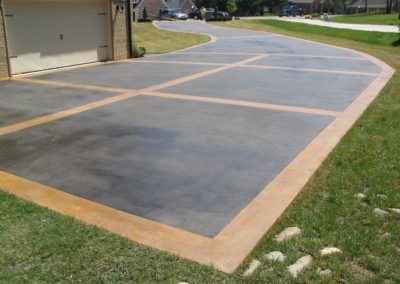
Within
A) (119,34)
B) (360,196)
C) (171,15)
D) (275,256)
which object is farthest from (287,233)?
(171,15)

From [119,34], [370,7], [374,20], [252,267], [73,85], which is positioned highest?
[370,7]

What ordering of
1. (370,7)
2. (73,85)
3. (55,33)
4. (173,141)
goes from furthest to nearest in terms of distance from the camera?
1. (370,7)
2. (55,33)
3. (73,85)
4. (173,141)

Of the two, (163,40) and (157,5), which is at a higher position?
(157,5)

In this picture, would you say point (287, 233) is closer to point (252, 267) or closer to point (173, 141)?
point (252, 267)

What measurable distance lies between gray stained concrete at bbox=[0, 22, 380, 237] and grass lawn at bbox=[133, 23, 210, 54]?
11.3 m

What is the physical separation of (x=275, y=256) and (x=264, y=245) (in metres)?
0.23

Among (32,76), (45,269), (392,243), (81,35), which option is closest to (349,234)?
(392,243)

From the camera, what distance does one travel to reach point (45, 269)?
4.04 meters

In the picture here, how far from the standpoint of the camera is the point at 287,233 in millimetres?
4758

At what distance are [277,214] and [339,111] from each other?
18.0 feet

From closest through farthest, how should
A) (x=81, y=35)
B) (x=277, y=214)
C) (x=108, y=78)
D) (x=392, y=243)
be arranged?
(x=392, y=243)
(x=277, y=214)
(x=108, y=78)
(x=81, y=35)

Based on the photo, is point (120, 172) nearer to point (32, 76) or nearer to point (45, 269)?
point (45, 269)

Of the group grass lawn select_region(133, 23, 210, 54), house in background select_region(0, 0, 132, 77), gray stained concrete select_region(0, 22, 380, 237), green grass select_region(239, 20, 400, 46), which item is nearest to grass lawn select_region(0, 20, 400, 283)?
gray stained concrete select_region(0, 22, 380, 237)

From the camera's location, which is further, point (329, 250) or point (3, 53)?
point (3, 53)
